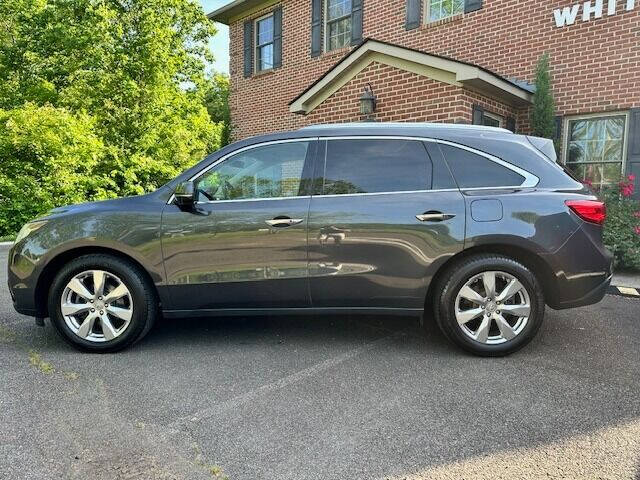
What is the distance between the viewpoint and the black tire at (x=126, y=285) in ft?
12.1

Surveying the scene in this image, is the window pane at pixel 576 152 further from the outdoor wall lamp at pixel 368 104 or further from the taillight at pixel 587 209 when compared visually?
the taillight at pixel 587 209

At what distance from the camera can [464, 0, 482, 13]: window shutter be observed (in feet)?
29.3

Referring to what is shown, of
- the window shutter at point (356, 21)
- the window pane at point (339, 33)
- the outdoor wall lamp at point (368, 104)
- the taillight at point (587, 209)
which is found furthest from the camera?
the window pane at point (339, 33)

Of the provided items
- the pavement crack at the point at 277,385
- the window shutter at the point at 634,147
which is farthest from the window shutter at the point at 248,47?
the pavement crack at the point at 277,385

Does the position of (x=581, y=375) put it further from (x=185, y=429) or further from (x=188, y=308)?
(x=188, y=308)

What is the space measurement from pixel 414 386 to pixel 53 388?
2.27 meters

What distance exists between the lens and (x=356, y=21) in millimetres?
10930

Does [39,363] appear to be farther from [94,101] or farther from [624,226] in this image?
[94,101]

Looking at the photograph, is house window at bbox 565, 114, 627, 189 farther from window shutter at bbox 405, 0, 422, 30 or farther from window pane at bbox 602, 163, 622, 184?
window shutter at bbox 405, 0, 422, 30

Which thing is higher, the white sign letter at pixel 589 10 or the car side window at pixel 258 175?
the white sign letter at pixel 589 10

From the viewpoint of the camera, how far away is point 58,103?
47.7ft

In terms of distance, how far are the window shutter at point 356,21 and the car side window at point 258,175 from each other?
7.97 meters

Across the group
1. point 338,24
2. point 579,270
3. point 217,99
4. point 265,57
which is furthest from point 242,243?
point 217,99

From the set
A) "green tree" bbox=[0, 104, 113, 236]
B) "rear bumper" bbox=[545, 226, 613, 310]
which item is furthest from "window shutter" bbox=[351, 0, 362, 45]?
"rear bumper" bbox=[545, 226, 613, 310]
